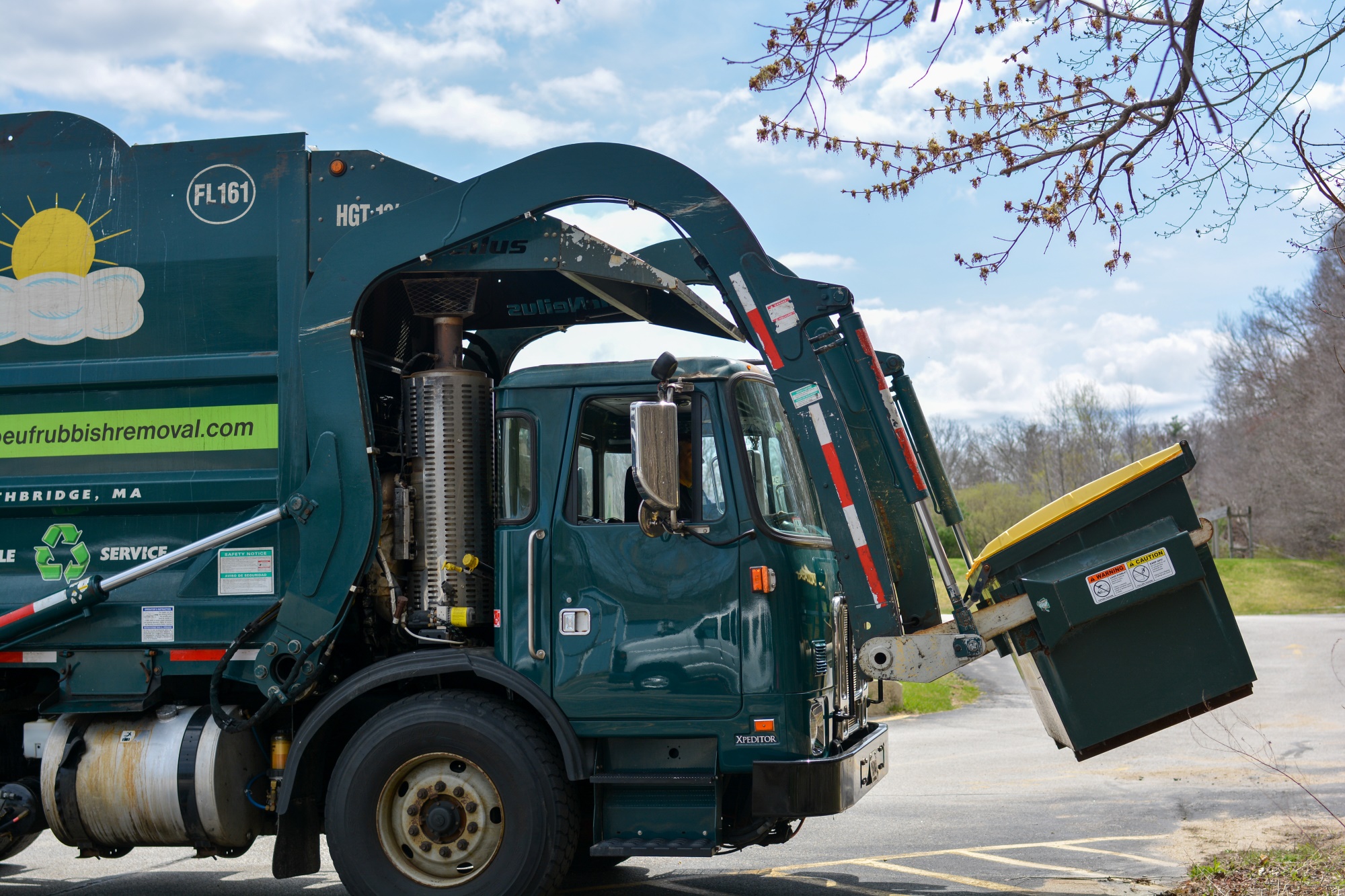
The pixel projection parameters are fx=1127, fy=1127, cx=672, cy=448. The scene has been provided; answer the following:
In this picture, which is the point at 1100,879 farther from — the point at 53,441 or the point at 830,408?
the point at 53,441

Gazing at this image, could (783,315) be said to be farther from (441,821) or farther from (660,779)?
(441,821)

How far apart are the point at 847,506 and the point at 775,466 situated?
1.42 feet

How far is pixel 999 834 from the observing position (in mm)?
7363

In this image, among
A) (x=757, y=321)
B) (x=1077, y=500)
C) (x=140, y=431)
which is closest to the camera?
(x=1077, y=500)

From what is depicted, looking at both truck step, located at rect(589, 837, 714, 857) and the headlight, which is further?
the headlight

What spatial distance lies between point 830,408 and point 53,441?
4.04 metres

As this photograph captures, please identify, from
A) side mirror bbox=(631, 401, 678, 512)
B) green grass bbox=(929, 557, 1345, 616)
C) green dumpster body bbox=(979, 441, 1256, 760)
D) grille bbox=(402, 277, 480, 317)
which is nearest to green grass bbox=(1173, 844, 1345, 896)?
green dumpster body bbox=(979, 441, 1256, 760)

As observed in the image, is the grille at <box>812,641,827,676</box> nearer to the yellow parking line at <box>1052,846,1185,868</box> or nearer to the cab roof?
the cab roof

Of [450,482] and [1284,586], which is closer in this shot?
[450,482]

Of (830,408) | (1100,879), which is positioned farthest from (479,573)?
(1100,879)

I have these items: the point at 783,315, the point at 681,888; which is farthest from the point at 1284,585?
the point at 783,315

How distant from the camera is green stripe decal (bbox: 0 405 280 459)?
5750mm

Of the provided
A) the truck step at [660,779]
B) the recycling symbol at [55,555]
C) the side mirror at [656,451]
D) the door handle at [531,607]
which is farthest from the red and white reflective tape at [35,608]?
the side mirror at [656,451]

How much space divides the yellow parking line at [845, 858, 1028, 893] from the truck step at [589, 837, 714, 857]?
187cm
